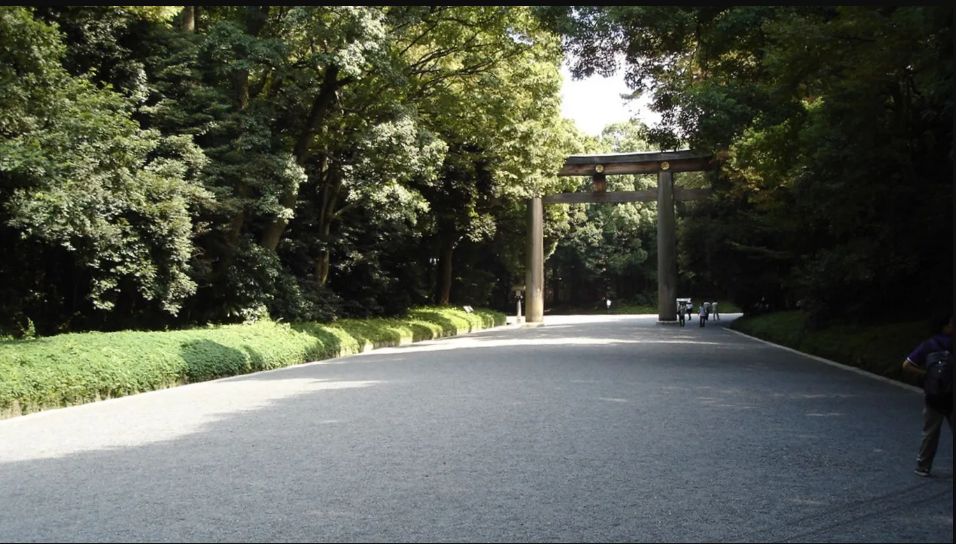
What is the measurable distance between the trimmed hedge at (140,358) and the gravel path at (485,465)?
414mm

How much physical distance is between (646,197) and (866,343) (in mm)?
21393

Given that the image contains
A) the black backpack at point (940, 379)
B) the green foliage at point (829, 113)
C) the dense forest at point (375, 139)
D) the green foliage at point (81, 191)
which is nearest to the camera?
the black backpack at point (940, 379)

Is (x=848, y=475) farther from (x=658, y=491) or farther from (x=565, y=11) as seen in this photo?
(x=565, y=11)

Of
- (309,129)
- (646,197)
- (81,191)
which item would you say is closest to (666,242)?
(646,197)

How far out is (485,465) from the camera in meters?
6.56

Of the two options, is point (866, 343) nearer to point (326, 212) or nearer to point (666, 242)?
point (326, 212)

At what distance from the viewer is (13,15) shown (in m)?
12.2

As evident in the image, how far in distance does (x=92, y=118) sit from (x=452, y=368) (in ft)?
24.2

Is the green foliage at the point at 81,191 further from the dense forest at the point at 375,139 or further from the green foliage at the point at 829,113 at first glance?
the green foliage at the point at 829,113

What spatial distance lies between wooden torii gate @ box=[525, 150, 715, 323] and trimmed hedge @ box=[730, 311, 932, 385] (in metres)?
12.3

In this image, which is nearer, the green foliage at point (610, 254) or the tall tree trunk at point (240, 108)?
the tall tree trunk at point (240, 108)

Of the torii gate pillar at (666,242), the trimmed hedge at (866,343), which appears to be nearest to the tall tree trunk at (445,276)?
the torii gate pillar at (666,242)

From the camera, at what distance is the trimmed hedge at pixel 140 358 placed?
9.89 meters

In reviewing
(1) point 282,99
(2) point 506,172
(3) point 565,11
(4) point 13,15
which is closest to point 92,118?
(4) point 13,15
